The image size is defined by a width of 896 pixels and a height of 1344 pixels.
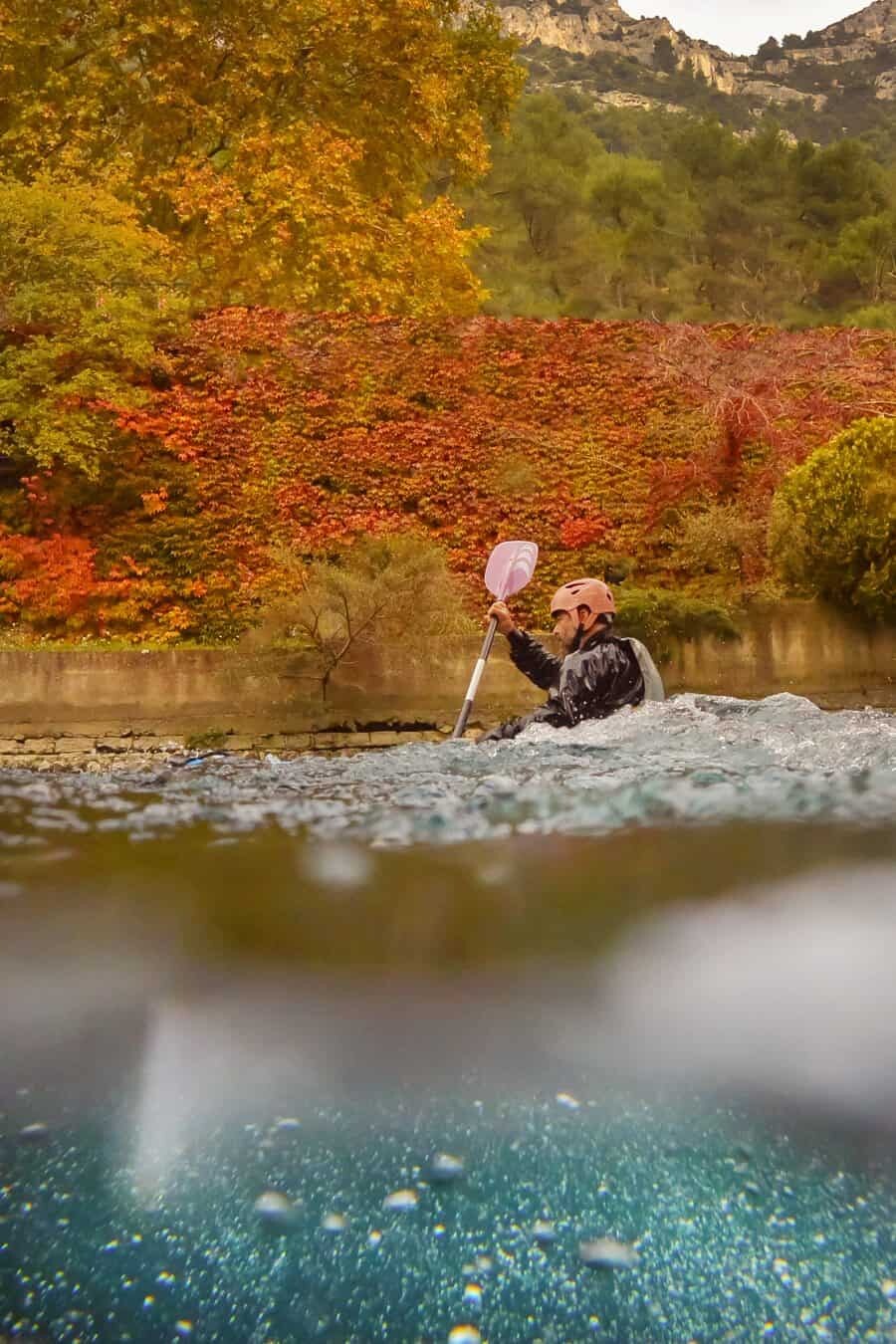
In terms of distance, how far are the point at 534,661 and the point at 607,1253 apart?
234 inches

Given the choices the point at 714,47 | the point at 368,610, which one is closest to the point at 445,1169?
the point at 368,610

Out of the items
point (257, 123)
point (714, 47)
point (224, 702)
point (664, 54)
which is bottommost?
point (224, 702)

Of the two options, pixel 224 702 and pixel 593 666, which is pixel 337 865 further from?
pixel 224 702

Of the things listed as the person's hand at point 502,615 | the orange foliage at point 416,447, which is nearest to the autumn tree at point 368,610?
the orange foliage at point 416,447

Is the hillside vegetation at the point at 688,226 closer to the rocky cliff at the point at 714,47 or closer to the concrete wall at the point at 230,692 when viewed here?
the concrete wall at the point at 230,692

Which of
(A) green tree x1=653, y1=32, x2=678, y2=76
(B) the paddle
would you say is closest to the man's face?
(B) the paddle

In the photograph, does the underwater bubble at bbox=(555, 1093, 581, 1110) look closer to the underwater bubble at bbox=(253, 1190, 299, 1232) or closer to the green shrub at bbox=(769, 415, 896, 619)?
the underwater bubble at bbox=(253, 1190, 299, 1232)

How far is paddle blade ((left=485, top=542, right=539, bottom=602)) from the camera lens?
9.01 m

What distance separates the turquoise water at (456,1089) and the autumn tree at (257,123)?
13.7m

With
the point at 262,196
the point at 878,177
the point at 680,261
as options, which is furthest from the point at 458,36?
the point at 878,177

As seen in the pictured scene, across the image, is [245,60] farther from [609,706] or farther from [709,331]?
[609,706]

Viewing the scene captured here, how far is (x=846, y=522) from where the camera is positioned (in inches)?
413

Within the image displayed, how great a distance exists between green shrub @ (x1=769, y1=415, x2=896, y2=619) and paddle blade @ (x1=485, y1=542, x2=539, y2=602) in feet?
10.3

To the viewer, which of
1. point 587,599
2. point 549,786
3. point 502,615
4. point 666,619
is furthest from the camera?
point 666,619
